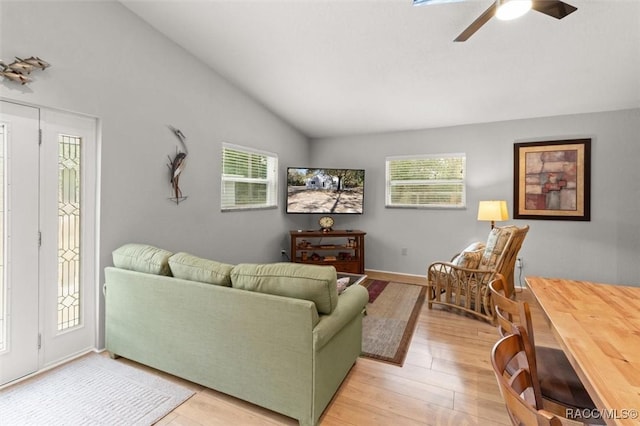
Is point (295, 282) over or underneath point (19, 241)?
underneath

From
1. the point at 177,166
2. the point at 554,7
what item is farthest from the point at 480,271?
the point at 177,166

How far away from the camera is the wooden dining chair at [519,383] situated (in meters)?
0.59

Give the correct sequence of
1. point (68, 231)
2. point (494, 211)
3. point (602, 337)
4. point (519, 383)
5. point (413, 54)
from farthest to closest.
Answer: point (494, 211) < point (413, 54) < point (68, 231) < point (602, 337) < point (519, 383)

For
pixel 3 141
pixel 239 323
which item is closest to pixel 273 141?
pixel 3 141

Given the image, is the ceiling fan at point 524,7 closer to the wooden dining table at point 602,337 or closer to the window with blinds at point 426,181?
the wooden dining table at point 602,337

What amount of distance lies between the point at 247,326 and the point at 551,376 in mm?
1546

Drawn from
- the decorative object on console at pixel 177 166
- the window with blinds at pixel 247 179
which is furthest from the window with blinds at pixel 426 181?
the decorative object on console at pixel 177 166

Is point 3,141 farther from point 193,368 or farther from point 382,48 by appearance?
point 382,48

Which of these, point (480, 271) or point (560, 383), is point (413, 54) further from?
point (560, 383)

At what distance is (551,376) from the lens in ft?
4.32

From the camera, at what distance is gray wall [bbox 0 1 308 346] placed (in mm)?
2172

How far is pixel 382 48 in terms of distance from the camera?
2924 millimetres

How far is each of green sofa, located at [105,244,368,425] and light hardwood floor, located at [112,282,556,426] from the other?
0.35 ft

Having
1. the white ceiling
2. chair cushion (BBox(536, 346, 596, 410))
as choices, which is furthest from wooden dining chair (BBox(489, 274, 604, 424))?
the white ceiling
